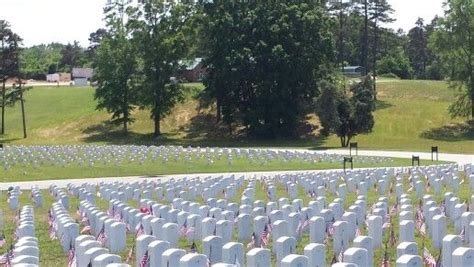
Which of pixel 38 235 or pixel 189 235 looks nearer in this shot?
pixel 189 235

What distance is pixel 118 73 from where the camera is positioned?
224ft

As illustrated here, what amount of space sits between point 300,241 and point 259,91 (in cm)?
4836

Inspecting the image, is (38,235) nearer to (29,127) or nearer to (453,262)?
(453,262)

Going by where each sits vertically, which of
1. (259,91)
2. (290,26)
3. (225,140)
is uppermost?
(290,26)

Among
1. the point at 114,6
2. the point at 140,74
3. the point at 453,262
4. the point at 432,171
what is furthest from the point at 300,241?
the point at 114,6

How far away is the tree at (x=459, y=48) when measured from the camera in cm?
6431

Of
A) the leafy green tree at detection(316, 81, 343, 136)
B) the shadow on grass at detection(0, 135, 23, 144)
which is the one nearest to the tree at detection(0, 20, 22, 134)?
the shadow on grass at detection(0, 135, 23, 144)

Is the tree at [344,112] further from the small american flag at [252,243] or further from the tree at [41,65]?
the tree at [41,65]

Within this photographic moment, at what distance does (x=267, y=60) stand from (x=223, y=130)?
900 cm

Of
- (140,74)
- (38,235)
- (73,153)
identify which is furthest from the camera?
(140,74)

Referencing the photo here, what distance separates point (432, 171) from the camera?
26.3m

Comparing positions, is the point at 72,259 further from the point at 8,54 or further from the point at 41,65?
the point at 41,65

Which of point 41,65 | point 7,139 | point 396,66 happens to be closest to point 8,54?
point 7,139

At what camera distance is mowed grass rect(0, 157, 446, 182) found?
105ft
